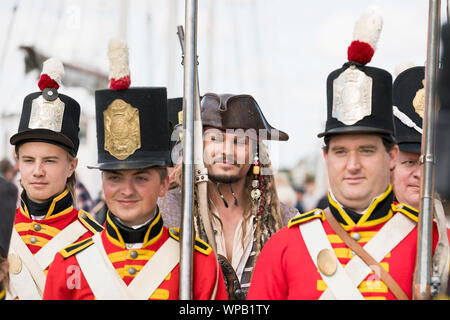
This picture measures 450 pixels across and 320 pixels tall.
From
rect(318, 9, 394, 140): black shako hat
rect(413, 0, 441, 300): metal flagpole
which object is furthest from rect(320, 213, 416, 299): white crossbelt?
rect(318, 9, 394, 140): black shako hat

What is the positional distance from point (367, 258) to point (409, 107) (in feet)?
4.80

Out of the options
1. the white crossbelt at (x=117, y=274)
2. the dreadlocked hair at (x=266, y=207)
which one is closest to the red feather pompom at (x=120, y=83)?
the white crossbelt at (x=117, y=274)

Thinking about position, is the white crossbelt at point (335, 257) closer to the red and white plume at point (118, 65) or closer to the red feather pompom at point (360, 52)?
the red feather pompom at point (360, 52)

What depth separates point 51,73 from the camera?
4.21m

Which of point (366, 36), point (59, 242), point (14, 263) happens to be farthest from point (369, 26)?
point (14, 263)

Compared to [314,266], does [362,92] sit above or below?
above

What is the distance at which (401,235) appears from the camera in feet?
11.0

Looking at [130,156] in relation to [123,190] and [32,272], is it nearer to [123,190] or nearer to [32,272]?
[123,190]

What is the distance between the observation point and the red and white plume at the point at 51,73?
4.22m

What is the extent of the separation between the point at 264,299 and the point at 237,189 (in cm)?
164

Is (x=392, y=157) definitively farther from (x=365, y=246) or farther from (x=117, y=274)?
(x=117, y=274)

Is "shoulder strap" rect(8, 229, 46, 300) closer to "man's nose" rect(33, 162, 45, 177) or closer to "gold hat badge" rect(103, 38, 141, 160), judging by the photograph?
"man's nose" rect(33, 162, 45, 177)

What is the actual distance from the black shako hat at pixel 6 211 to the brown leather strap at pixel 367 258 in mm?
1576
